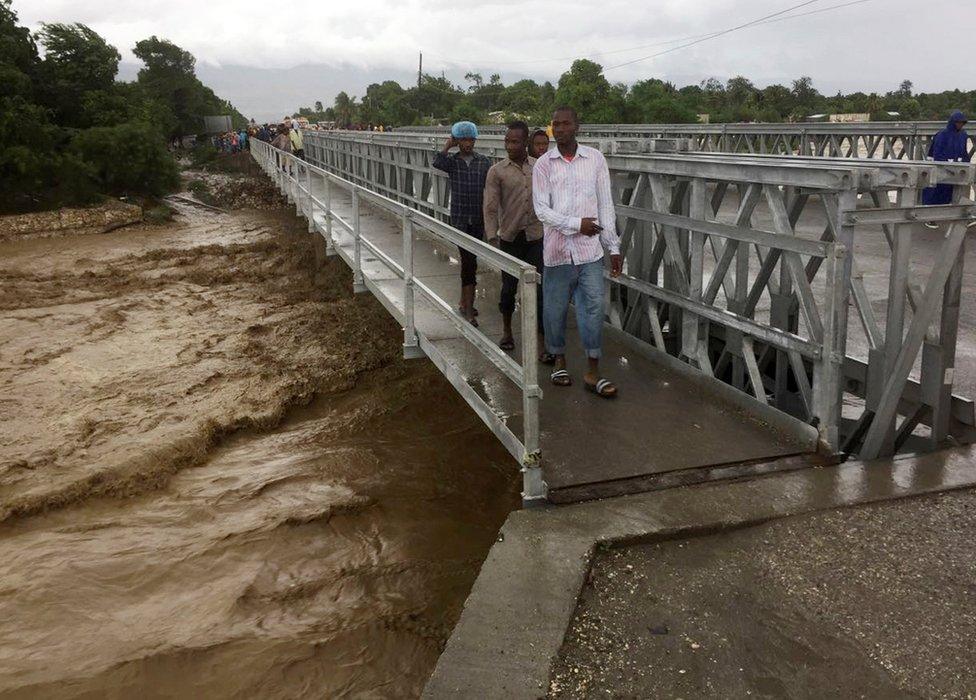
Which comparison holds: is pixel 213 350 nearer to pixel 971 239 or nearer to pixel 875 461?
pixel 875 461

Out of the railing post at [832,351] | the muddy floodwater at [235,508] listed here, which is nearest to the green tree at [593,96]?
the muddy floodwater at [235,508]

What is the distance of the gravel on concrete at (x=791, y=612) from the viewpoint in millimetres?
2729

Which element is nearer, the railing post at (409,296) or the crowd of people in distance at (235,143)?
the railing post at (409,296)

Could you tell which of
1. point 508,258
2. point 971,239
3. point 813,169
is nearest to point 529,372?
point 508,258

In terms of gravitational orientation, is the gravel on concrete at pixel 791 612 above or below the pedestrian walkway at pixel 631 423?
below

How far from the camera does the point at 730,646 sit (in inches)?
114

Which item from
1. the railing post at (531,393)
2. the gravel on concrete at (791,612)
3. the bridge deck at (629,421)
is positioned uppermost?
the railing post at (531,393)

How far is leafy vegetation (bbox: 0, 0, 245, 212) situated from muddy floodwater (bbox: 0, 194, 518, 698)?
471 inches

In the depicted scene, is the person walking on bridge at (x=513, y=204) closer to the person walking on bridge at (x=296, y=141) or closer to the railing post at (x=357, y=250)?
the railing post at (x=357, y=250)

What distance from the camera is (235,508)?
18.3ft

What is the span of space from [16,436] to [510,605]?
594 cm

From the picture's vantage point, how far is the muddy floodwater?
394 cm

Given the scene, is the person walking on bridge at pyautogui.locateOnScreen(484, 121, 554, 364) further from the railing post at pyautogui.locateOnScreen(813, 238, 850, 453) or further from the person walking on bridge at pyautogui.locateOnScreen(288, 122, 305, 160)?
the person walking on bridge at pyautogui.locateOnScreen(288, 122, 305, 160)

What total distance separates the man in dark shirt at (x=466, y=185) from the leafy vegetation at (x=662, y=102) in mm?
31819
